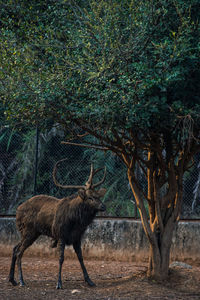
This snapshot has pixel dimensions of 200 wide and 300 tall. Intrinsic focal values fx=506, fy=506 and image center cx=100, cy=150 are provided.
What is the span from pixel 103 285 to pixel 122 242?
264 cm

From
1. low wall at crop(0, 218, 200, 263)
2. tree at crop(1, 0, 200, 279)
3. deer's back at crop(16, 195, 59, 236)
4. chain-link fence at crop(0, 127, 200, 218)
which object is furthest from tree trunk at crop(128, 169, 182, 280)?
chain-link fence at crop(0, 127, 200, 218)

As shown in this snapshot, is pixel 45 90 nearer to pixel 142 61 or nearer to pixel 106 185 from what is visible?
pixel 142 61

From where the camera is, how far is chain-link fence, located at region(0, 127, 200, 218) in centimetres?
1247

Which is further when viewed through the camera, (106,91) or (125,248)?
(125,248)

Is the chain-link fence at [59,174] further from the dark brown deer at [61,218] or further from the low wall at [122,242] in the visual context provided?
the dark brown deer at [61,218]

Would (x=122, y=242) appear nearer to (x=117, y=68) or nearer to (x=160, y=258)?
(x=160, y=258)

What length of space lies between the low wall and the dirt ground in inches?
21.7

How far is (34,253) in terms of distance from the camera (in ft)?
38.5

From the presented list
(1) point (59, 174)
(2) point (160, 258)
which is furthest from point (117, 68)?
(1) point (59, 174)

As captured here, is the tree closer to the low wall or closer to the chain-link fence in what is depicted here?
the low wall

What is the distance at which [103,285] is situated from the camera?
870 cm

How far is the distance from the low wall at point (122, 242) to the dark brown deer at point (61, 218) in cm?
249

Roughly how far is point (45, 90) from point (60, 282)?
322 centimetres

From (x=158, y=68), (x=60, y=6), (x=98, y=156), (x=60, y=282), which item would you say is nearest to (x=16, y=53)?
(x=60, y=6)
